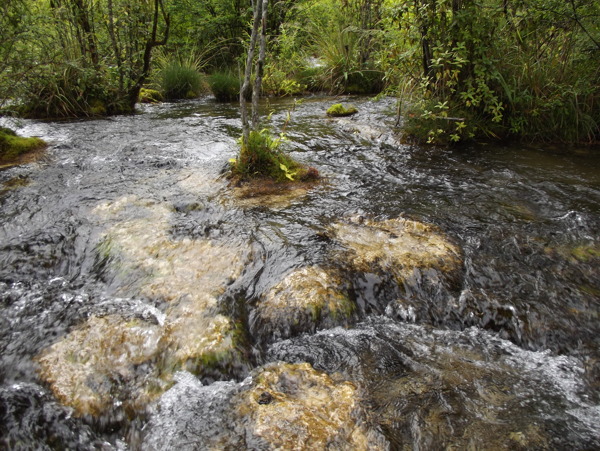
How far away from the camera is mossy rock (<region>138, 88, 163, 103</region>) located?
1041 cm

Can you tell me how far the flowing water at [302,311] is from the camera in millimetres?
2006

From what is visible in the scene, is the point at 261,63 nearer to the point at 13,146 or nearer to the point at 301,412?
the point at 301,412

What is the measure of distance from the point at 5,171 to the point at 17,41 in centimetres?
219

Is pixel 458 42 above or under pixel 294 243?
above

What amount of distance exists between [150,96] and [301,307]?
9.85m

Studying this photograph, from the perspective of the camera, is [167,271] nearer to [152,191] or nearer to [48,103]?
[152,191]

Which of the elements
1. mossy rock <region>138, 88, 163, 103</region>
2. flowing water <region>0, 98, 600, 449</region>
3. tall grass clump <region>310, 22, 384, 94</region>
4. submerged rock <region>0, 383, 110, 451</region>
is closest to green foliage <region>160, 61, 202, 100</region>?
mossy rock <region>138, 88, 163, 103</region>

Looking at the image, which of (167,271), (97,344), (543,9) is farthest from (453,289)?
(543,9)

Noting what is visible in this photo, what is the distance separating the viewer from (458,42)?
16.7 feet

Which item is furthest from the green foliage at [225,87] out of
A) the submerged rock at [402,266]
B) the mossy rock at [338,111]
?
the submerged rock at [402,266]

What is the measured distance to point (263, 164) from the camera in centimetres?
479

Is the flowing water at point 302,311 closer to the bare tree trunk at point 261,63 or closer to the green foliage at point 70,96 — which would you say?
the bare tree trunk at point 261,63

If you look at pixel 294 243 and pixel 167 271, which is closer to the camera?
pixel 167 271

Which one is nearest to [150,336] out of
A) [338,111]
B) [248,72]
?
[248,72]
